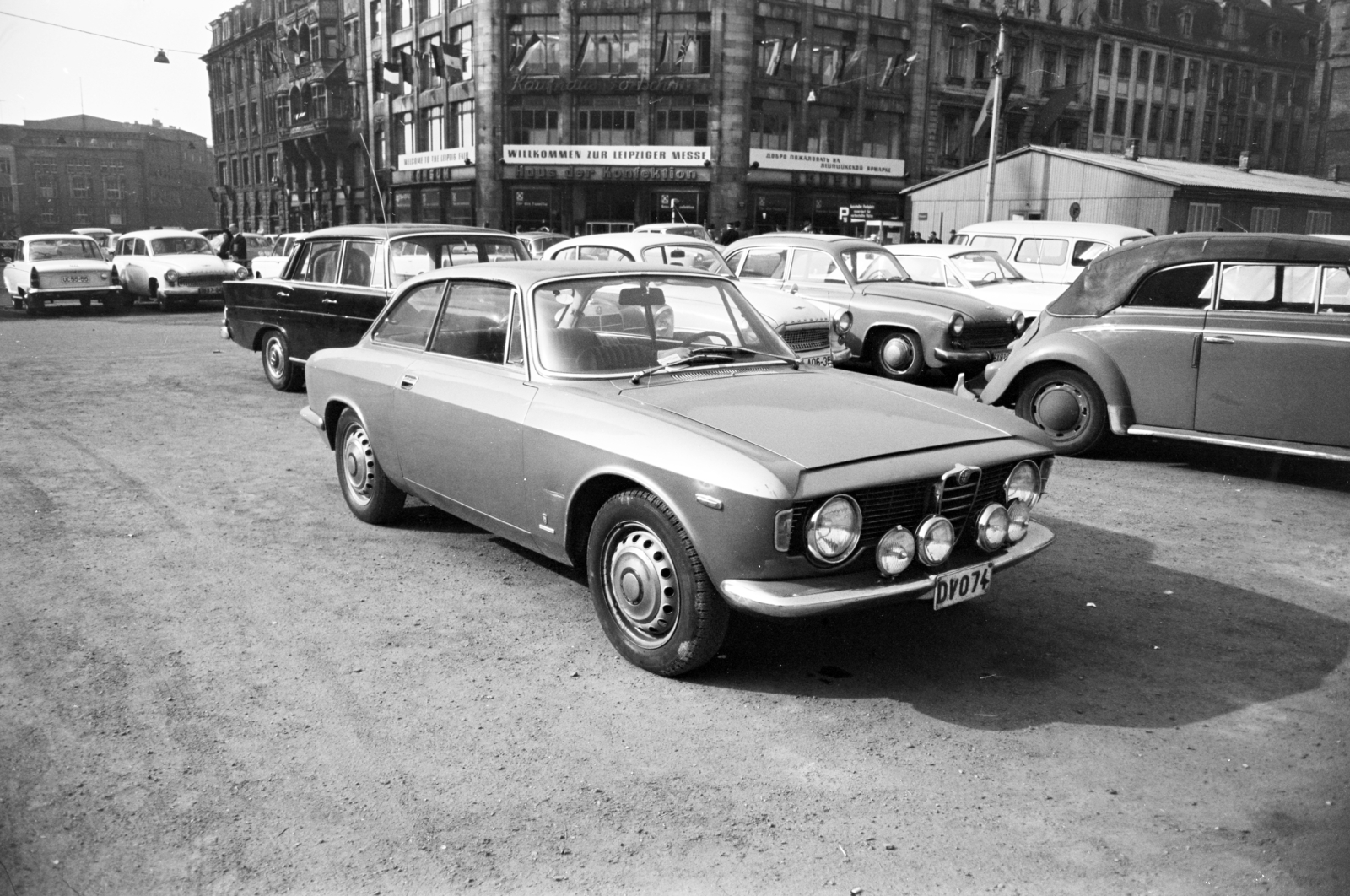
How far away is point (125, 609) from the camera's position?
16.0 feet

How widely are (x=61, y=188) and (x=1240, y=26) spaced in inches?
4099

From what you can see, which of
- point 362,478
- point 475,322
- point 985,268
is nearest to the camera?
point 475,322

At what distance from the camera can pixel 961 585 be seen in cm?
399

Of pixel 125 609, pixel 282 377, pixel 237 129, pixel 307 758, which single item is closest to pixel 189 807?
pixel 307 758

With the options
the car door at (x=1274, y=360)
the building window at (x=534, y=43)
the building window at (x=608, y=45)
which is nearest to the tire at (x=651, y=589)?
the car door at (x=1274, y=360)

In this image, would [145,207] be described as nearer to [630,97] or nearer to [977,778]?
[630,97]

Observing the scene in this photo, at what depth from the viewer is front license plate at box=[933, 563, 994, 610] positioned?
391 cm

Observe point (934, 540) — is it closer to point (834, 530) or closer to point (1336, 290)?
point (834, 530)

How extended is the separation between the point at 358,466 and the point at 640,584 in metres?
2.73

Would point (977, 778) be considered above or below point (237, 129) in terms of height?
below

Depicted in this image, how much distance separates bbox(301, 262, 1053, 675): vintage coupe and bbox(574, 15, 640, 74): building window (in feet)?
139

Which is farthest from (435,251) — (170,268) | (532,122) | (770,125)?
(770,125)

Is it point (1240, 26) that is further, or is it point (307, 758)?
point (1240, 26)

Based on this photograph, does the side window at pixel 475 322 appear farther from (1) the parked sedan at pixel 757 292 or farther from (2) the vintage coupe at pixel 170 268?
(2) the vintage coupe at pixel 170 268
